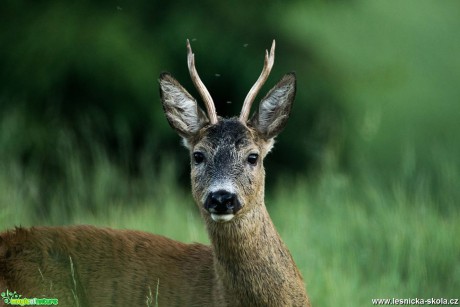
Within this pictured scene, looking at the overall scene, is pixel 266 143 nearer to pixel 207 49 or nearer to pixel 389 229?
pixel 389 229

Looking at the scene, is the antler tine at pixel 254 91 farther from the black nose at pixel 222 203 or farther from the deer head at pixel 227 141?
A: the black nose at pixel 222 203

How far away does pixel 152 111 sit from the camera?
11.4 m

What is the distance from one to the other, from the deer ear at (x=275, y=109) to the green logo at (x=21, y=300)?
143 cm

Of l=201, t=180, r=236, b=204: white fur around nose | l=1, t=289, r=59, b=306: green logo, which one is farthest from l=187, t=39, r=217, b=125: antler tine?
l=1, t=289, r=59, b=306: green logo

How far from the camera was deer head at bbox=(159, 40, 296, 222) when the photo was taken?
6164mm

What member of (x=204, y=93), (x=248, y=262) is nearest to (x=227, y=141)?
(x=204, y=93)

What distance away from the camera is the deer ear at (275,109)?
672 centimetres

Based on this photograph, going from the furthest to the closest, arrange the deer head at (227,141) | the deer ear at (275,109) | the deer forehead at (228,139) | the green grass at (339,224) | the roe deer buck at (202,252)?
the green grass at (339,224)
the deer ear at (275,109)
the deer forehead at (228,139)
the roe deer buck at (202,252)
the deer head at (227,141)

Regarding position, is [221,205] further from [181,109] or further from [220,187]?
[181,109]

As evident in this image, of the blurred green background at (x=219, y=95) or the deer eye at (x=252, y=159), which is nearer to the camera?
the deer eye at (x=252, y=159)

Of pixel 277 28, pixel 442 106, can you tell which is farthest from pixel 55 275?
pixel 442 106

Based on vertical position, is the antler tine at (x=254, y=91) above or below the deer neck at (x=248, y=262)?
above

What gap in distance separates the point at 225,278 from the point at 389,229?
8.51 ft

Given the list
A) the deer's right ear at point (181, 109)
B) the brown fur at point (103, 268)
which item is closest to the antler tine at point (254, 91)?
the deer's right ear at point (181, 109)
